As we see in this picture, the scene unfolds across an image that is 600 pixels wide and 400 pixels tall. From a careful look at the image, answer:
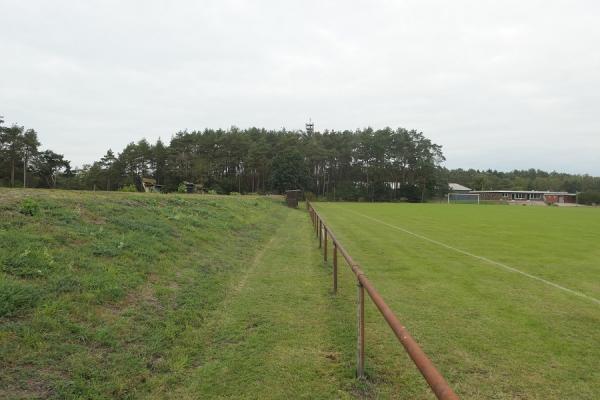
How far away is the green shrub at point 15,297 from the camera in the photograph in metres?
4.20

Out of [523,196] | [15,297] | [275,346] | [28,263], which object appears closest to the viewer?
[15,297]

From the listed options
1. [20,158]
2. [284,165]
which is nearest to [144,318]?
[20,158]

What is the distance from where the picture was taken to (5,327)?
3.92 metres

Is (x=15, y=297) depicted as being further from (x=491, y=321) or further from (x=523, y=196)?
(x=523, y=196)

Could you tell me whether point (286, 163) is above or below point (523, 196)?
above

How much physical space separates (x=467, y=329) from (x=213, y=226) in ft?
31.8

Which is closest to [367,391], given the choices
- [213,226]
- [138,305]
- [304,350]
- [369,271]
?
[304,350]

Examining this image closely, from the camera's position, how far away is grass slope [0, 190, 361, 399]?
362 centimetres

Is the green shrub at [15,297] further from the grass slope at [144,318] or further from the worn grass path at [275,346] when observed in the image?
the worn grass path at [275,346]

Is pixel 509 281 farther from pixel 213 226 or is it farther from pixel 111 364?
pixel 213 226

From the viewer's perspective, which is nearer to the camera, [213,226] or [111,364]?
[111,364]

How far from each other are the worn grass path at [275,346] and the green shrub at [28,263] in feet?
8.08

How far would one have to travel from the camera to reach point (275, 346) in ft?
15.1

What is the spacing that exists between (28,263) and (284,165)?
6737cm
